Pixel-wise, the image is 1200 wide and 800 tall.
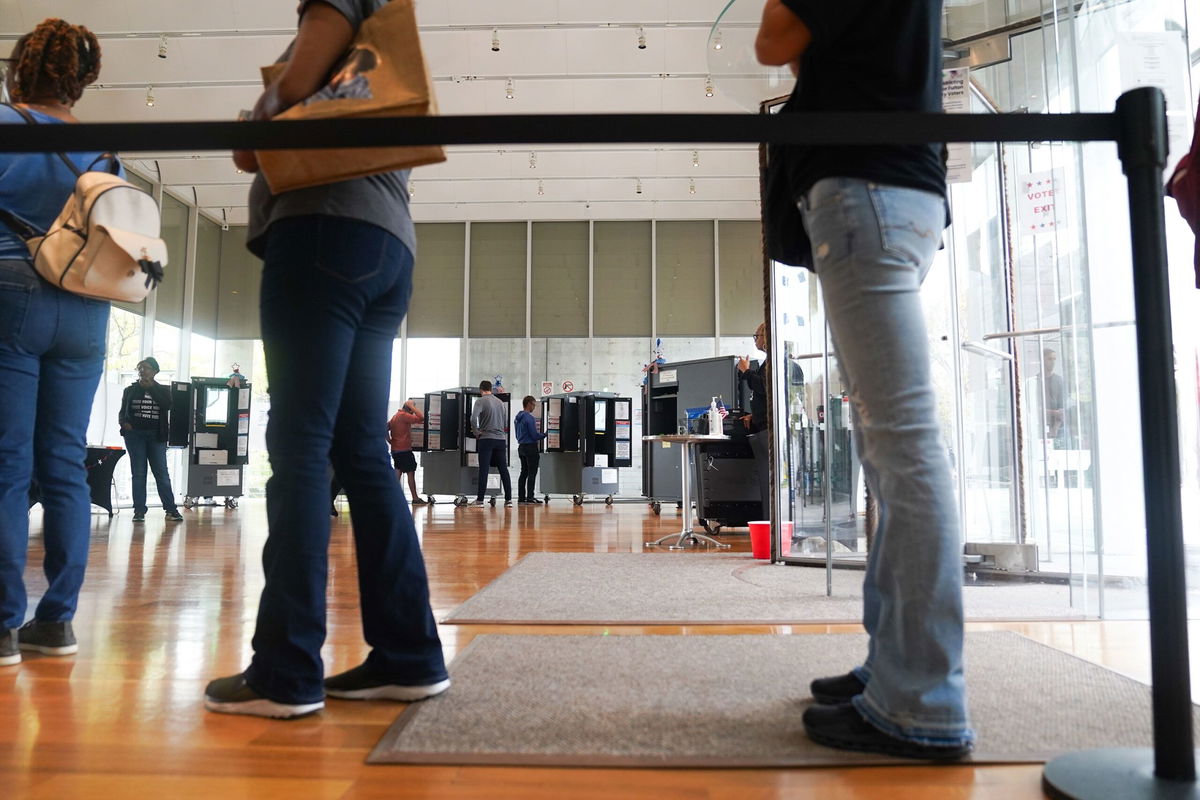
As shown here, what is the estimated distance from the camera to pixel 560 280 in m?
12.1

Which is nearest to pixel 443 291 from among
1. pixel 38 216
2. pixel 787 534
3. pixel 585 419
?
pixel 585 419

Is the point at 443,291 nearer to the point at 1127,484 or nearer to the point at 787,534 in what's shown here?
the point at 787,534

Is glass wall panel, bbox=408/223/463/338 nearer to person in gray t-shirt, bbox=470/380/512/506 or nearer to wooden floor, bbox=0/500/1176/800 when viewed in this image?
person in gray t-shirt, bbox=470/380/512/506

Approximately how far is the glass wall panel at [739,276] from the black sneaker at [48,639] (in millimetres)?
10712

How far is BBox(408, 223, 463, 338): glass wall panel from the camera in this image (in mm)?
11961

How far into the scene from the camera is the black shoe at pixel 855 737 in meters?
1.05

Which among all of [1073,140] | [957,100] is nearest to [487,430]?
[957,100]

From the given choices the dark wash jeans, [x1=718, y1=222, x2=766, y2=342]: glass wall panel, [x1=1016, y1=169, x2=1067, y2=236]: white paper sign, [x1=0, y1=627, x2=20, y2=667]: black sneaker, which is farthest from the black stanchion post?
[x1=718, y1=222, x2=766, y2=342]: glass wall panel

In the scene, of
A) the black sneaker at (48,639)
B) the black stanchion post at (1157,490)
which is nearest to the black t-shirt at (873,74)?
the black stanchion post at (1157,490)

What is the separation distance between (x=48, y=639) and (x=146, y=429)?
222 inches

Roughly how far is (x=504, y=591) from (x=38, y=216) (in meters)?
1.66

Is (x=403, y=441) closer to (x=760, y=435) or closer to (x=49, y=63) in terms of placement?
(x=760, y=435)

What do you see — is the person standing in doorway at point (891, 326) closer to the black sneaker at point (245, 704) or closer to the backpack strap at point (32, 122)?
the black sneaker at point (245, 704)

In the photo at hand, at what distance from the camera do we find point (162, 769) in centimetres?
104
